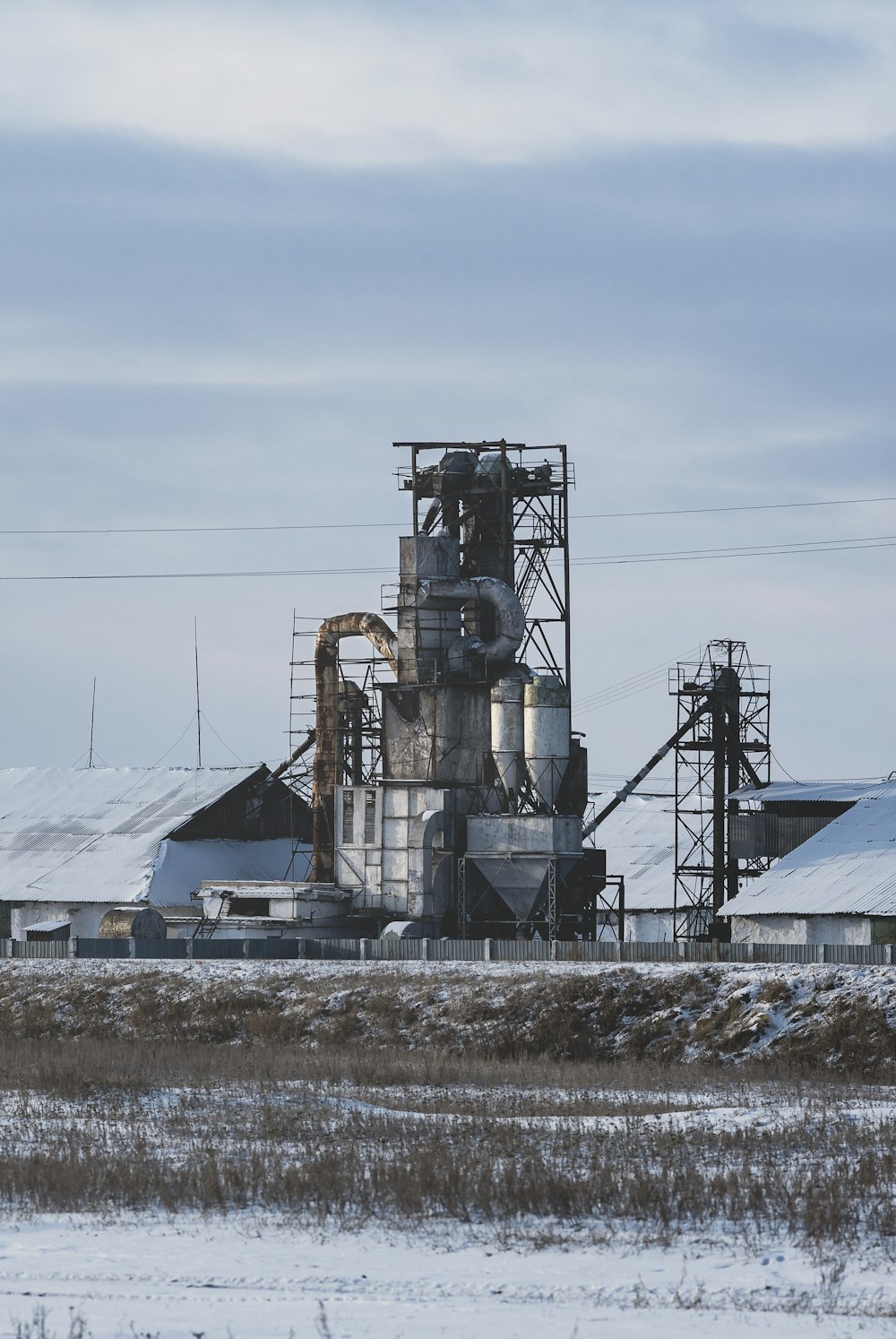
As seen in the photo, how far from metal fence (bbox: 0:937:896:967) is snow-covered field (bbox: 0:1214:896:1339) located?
28.1 metres

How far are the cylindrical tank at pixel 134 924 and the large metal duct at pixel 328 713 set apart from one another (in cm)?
559

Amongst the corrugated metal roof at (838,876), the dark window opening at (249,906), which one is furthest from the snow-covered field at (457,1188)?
the dark window opening at (249,906)

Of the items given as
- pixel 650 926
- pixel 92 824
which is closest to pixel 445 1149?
pixel 650 926

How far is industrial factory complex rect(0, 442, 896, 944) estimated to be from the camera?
57.0 meters

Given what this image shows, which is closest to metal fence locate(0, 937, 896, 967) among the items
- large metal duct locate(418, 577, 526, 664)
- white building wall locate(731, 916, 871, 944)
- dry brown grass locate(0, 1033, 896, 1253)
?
white building wall locate(731, 916, 871, 944)

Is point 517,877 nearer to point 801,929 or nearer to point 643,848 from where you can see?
point 801,929

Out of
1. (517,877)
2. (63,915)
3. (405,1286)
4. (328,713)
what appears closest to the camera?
(405,1286)

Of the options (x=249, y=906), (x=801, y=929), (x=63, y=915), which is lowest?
(x=801, y=929)

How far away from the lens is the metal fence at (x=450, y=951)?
44344 millimetres

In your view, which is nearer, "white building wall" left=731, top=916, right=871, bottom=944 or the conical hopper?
"white building wall" left=731, top=916, right=871, bottom=944

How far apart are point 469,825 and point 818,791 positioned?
13.5m

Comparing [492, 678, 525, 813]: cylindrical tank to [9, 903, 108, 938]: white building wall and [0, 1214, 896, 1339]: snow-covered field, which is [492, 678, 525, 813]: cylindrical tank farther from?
[0, 1214, 896, 1339]: snow-covered field

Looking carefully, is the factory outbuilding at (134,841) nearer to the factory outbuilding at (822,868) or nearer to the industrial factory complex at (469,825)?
the industrial factory complex at (469,825)

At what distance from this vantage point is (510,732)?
57500mm
